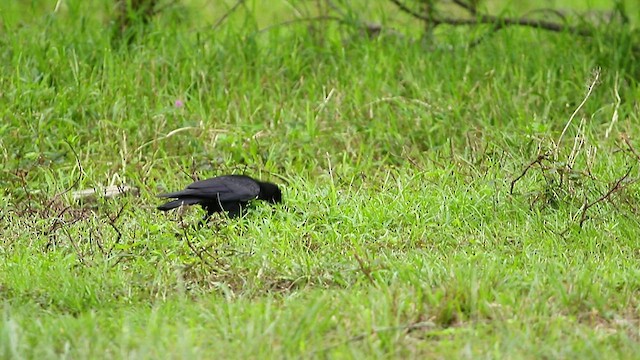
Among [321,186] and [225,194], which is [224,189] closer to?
[225,194]

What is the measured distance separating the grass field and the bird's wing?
0.35 feet

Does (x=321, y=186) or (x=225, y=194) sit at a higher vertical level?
(x=225, y=194)

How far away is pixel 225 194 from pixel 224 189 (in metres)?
0.03

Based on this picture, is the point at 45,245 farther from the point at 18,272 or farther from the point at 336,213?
the point at 336,213

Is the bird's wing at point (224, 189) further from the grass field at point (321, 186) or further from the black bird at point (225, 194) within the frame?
the grass field at point (321, 186)

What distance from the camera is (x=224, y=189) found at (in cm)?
579

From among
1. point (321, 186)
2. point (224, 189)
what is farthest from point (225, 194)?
point (321, 186)

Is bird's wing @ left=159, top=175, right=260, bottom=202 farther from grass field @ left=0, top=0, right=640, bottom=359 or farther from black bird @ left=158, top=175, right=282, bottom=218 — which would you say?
grass field @ left=0, top=0, right=640, bottom=359

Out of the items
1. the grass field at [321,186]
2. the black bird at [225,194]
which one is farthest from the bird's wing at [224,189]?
the grass field at [321,186]

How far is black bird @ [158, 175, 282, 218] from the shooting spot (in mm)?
5762

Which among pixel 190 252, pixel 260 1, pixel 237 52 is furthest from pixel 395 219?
pixel 260 1

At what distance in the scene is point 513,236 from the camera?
17.7ft

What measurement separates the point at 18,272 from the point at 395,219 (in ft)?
6.34

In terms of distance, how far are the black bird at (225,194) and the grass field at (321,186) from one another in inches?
3.2
